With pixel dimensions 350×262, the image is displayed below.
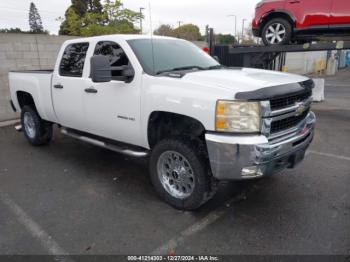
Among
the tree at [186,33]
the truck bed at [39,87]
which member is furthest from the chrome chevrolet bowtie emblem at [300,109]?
the tree at [186,33]

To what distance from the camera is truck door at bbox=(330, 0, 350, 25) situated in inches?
285

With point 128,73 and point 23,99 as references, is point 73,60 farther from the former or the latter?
point 23,99

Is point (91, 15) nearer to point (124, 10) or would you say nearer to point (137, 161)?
point (124, 10)

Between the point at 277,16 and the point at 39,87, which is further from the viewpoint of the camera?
the point at 277,16

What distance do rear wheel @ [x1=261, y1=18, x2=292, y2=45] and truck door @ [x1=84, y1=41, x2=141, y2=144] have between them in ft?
19.4

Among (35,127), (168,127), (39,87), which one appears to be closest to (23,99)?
(35,127)

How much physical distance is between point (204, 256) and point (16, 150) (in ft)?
15.2

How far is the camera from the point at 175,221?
3.26 m

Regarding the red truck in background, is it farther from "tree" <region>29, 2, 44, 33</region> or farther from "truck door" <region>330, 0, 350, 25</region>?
"tree" <region>29, 2, 44, 33</region>

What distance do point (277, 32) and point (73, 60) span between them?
20.0 ft

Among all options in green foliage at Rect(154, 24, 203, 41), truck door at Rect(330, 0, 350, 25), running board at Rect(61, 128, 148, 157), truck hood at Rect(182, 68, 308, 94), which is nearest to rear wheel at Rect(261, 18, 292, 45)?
truck door at Rect(330, 0, 350, 25)

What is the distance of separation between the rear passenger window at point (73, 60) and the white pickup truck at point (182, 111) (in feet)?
0.06

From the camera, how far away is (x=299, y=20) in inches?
309

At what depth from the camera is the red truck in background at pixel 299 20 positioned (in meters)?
7.38
